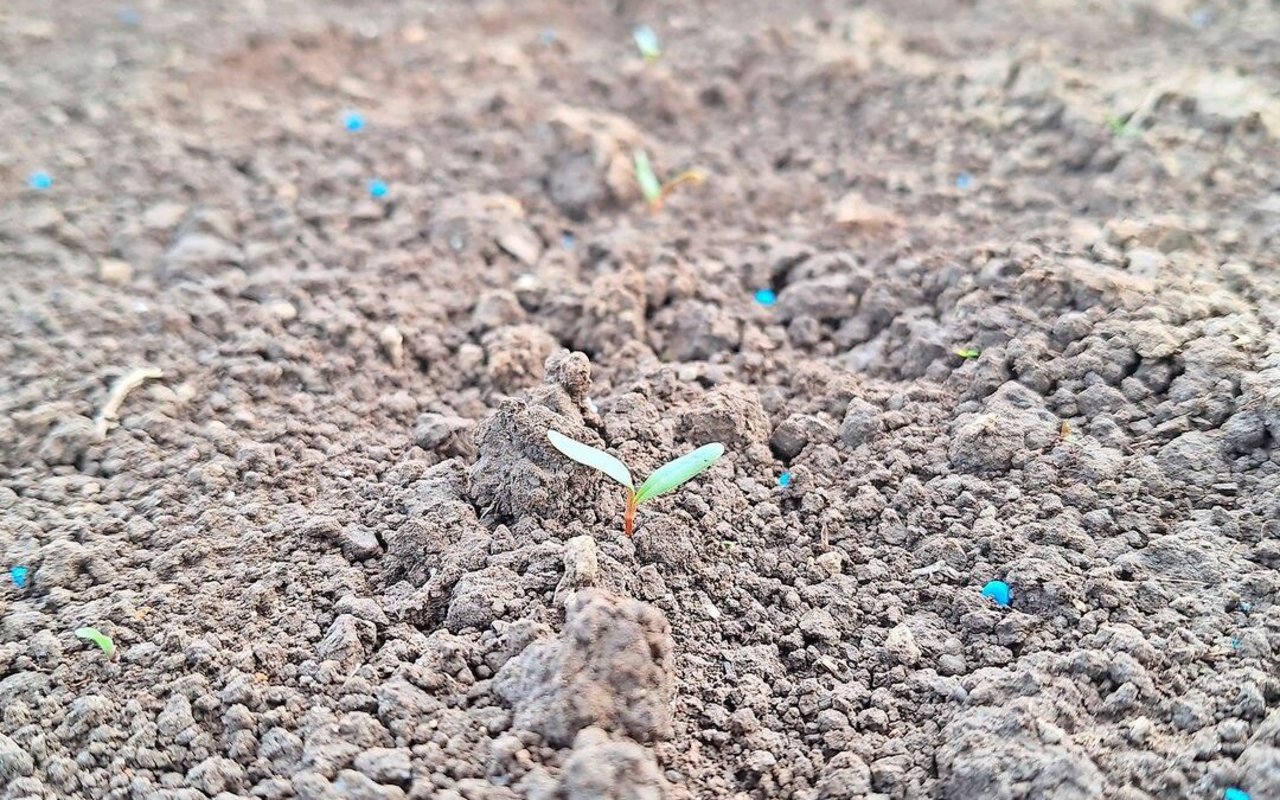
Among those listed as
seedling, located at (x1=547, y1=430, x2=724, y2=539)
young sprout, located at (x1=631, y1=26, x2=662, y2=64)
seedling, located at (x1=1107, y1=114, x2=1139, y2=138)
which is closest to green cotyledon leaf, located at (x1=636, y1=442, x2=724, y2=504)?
seedling, located at (x1=547, y1=430, x2=724, y2=539)

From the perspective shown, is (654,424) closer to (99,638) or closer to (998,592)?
(998,592)

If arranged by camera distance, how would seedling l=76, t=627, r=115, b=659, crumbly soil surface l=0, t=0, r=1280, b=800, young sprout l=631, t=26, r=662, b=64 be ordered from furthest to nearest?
1. young sprout l=631, t=26, r=662, b=64
2. seedling l=76, t=627, r=115, b=659
3. crumbly soil surface l=0, t=0, r=1280, b=800

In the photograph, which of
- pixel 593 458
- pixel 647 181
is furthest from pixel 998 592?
pixel 647 181

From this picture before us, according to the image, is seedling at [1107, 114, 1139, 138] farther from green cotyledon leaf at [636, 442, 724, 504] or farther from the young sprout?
green cotyledon leaf at [636, 442, 724, 504]

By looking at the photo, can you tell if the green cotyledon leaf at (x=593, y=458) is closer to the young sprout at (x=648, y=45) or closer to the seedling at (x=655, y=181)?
the seedling at (x=655, y=181)

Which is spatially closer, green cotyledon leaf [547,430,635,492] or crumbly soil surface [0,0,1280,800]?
crumbly soil surface [0,0,1280,800]

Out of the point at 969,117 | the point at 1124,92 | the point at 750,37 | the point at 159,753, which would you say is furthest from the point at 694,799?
the point at 750,37
